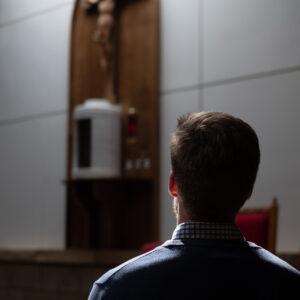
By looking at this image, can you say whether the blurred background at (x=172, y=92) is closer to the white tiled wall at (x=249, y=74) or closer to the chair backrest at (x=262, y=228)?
the white tiled wall at (x=249, y=74)

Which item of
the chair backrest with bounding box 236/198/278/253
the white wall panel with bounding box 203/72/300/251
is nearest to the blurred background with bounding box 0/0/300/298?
the white wall panel with bounding box 203/72/300/251

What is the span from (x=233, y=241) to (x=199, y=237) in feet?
0.22

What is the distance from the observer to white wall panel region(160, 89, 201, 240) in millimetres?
4500

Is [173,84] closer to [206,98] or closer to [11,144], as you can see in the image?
[206,98]

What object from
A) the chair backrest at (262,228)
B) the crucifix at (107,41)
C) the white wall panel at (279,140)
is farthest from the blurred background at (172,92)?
the crucifix at (107,41)

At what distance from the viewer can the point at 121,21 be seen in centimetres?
495

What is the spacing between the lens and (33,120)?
5488mm

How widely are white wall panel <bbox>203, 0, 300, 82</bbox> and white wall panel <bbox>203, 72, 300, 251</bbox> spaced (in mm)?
120

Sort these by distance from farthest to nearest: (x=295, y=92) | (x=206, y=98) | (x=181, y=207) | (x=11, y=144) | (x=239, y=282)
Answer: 1. (x=11, y=144)
2. (x=206, y=98)
3. (x=295, y=92)
4. (x=181, y=207)
5. (x=239, y=282)

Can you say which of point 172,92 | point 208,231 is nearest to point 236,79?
point 172,92

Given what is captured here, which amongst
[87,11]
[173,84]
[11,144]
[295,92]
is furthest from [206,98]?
[11,144]

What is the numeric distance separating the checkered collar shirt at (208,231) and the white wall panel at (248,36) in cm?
285

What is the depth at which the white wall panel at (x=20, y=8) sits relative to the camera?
5512 millimetres

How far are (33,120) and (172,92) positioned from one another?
1.42m
